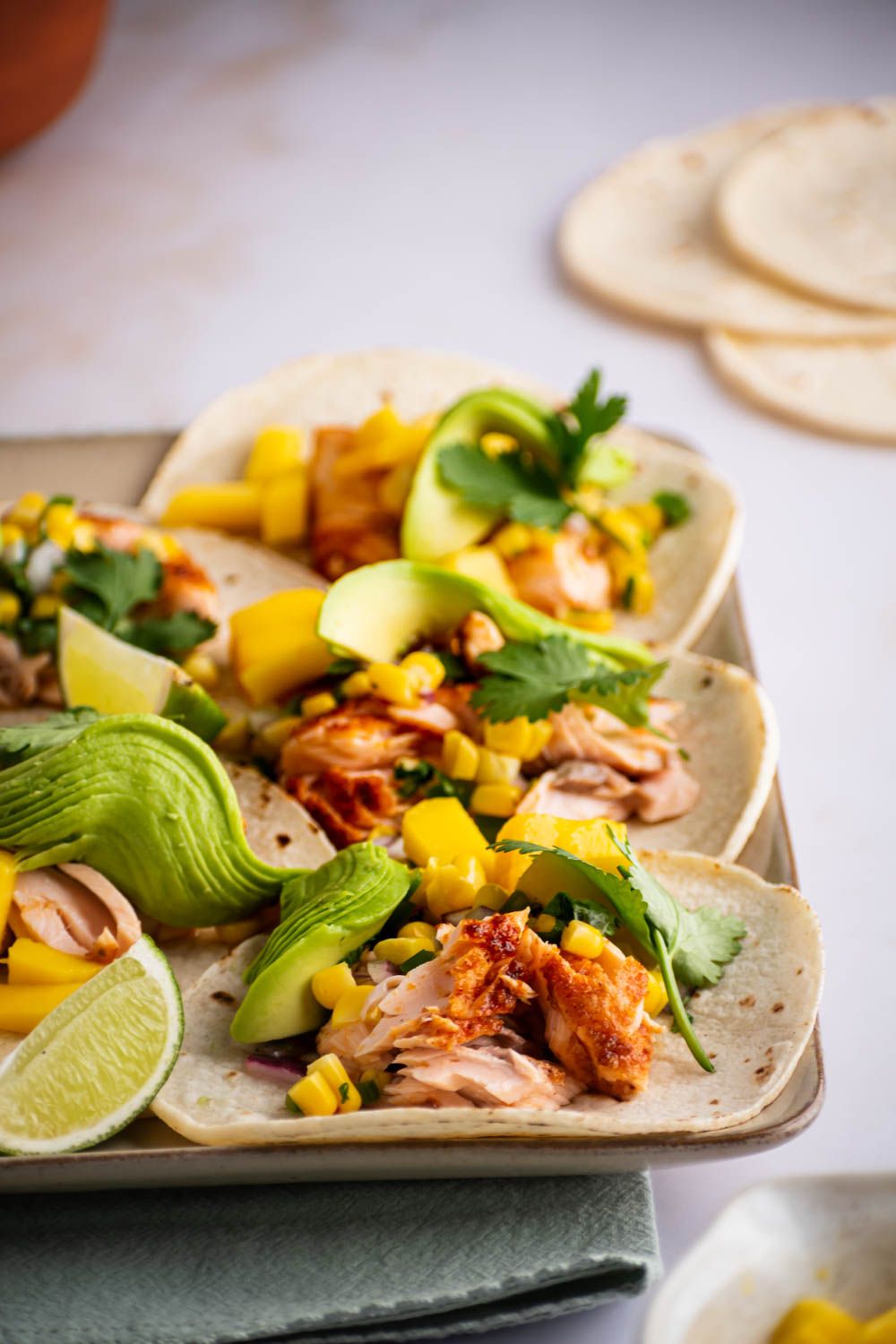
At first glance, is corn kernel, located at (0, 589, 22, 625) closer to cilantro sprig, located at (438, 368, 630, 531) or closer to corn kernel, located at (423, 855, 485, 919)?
cilantro sprig, located at (438, 368, 630, 531)

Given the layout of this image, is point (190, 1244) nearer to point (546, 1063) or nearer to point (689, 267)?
point (546, 1063)

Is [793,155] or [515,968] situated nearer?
[515,968]

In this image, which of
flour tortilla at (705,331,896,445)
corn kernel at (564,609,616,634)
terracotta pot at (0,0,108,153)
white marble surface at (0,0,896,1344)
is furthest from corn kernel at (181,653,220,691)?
terracotta pot at (0,0,108,153)

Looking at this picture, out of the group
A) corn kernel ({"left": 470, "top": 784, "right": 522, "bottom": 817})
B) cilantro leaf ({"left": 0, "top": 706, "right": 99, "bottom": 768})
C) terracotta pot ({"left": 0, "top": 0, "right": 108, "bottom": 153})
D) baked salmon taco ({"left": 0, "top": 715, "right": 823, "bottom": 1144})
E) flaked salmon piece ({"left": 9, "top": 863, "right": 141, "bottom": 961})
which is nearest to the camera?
baked salmon taco ({"left": 0, "top": 715, "right": 823, "bottom": 1144})

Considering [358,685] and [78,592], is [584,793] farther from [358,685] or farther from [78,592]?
[78,592]

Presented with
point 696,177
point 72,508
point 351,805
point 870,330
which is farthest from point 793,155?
point 351,805

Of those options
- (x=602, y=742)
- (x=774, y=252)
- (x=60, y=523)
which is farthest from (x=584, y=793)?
(x=774, y=252)

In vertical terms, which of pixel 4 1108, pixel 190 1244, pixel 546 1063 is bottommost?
pixel 190 1244
